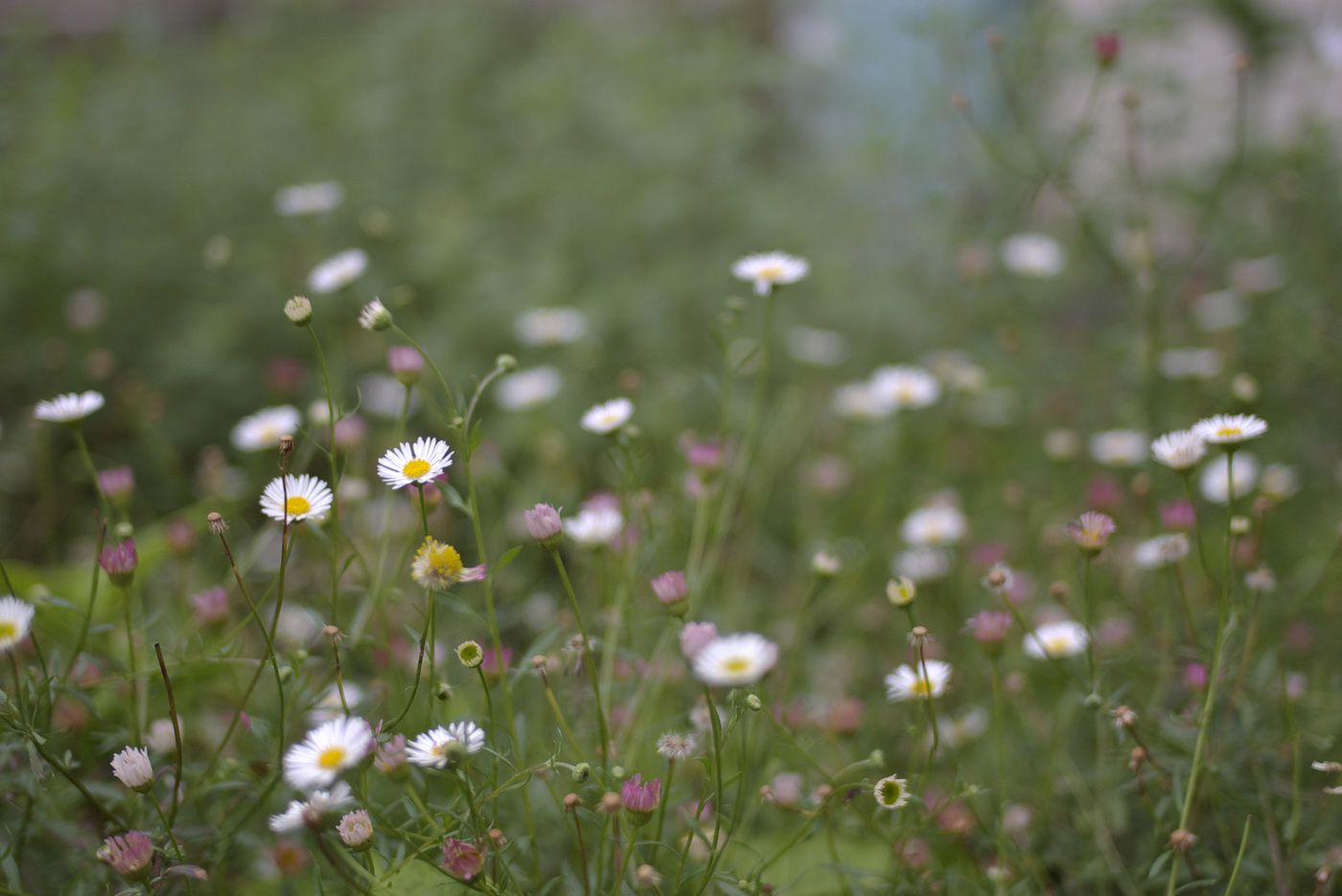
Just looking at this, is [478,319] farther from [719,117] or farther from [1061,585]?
[1061,585]

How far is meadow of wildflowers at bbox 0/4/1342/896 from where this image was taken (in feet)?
2.45

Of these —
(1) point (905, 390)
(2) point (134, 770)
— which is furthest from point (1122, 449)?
(2) point (134, 770)

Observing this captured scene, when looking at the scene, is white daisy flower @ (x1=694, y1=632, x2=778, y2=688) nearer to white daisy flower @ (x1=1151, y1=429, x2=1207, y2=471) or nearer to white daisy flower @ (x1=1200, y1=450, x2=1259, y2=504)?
white daisy flower @ (x1=1151, y1=429, x2=1207, y2=471)

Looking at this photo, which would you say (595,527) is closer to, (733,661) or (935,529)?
(733,661)

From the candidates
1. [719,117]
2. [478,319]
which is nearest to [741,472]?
[478,319]

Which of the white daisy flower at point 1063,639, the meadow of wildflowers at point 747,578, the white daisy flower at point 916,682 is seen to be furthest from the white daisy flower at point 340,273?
the white daisy flower at point 1063,639

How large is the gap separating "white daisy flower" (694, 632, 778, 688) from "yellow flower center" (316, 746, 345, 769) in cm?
25

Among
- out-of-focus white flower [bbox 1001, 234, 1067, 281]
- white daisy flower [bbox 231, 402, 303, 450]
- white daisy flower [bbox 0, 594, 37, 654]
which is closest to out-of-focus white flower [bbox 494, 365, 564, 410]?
white daisy flower [bbox 231, 402, 303, 450]

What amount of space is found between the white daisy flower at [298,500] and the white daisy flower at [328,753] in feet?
0.55

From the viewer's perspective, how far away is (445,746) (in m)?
0.63

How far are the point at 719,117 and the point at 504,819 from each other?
1.68 meters

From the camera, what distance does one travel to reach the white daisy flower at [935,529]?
1288 mm

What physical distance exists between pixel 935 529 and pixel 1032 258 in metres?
0.82

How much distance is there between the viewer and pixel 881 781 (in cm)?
72
